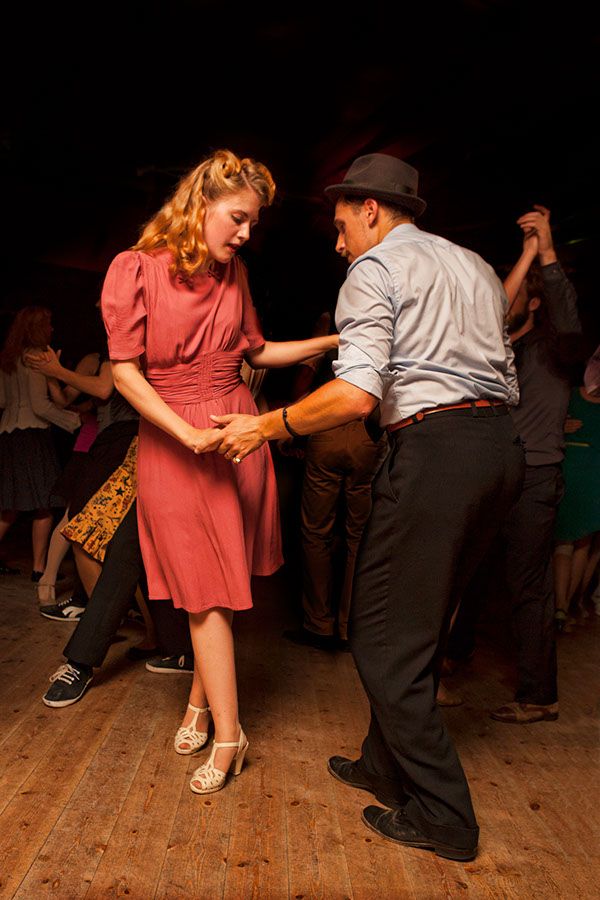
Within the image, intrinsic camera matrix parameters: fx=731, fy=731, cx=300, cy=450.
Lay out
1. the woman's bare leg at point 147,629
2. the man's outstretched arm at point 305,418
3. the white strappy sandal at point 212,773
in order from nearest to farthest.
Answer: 1. the man's outstretched arm at point 305,418
2. the white strappy sandal at point 212,773
3. the woman's bare leg at point 147,629

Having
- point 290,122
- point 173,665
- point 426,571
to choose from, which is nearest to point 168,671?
point 173,665

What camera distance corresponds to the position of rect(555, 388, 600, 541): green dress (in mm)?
4258

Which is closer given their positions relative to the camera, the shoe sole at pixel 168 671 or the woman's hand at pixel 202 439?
the woman's hand at pixel 202 439

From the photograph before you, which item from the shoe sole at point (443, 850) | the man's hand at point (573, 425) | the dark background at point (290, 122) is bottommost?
the shoe sole at point (443, 850)

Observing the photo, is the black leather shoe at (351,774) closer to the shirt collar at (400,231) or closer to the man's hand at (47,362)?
the shirt collar at (400,231)

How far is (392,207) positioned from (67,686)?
79.0 inches

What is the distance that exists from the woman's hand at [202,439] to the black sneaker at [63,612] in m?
2.09

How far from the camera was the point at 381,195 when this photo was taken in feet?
6.20

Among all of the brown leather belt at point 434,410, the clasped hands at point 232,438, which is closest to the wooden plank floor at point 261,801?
the clasped hands at point 232,438

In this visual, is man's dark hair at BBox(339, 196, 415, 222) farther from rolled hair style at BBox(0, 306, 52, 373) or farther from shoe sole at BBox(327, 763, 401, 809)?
rolled hair style at BBox(0, 306, 52, 373)

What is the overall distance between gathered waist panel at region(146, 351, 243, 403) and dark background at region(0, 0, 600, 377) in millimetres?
2270

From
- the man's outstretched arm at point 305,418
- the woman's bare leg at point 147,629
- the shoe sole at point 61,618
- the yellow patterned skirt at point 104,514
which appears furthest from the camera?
the shoe sole at point 61,618

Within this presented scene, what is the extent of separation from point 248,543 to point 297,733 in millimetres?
767

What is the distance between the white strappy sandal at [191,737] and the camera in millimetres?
2303
